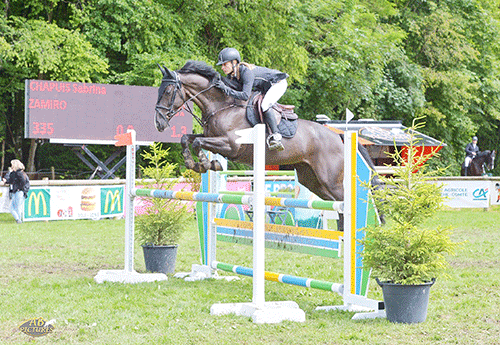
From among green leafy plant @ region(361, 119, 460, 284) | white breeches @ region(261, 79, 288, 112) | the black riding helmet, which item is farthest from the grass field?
the black riding helmet

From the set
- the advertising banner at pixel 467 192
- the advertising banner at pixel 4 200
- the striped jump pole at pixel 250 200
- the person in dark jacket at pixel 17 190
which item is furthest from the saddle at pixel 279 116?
the advertising banner at pixel 467 192

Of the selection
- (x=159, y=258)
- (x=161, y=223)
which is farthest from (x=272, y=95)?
(x=159, y=258)

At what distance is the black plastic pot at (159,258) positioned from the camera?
693 centimetres

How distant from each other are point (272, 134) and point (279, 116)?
321mm

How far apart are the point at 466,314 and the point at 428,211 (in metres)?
0.88

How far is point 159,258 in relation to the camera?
6.93 metres

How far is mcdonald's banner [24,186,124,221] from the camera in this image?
13.4m

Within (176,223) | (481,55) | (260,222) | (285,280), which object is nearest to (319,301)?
(285,280)

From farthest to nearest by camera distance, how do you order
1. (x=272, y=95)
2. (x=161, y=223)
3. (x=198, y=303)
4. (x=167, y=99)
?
(x=161, y=223) → (x=272, y=95) → (x=167, y=99) → (x=198, y=303)

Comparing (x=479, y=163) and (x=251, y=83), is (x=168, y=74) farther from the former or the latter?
(x=479, y=163)

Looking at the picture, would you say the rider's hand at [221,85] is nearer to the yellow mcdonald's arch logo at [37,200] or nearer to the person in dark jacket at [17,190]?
the person in dark jacket at [17,190]

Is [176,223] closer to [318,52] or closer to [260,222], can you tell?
[260,222]

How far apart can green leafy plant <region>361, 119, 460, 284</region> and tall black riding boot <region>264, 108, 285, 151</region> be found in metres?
1.71

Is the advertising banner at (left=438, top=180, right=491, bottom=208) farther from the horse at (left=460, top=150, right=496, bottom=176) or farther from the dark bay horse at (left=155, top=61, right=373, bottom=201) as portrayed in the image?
the dark bay horse at (left=155, top=61, right=373, bottom=201)
